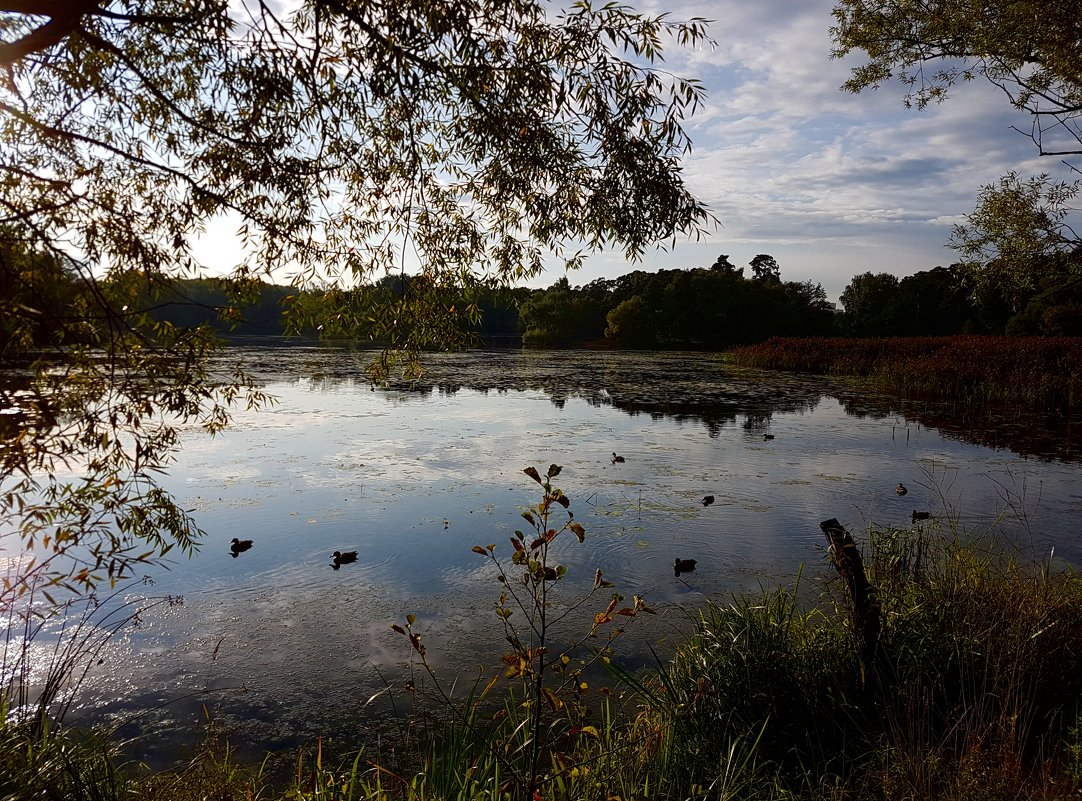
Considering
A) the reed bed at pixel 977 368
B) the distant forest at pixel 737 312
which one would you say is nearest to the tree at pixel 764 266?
the distant forest at pixel 737 312

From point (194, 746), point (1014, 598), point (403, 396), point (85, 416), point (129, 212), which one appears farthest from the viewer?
point (403, 396)

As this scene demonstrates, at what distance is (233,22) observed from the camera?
414 centimetres

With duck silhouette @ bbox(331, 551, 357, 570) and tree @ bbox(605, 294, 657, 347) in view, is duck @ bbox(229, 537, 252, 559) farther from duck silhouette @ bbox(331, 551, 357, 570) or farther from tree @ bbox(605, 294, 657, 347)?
tree @ bbox(605, 294, 657, 347)

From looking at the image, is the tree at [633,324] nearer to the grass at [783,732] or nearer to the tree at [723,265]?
the tree at [723,265]

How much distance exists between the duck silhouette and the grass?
96.6 inches

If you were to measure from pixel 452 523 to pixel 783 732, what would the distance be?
4.31m

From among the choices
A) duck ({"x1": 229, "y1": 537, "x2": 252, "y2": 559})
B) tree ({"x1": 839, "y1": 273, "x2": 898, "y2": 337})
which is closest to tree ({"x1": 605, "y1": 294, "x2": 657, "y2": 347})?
tree ({"x1": 839, "y1": 273, "x2": 898, "y2": 337})

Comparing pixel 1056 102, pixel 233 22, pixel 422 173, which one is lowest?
pixel 422 173

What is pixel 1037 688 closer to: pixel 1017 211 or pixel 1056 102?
pixel 1017 211

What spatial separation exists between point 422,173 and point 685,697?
4146mm

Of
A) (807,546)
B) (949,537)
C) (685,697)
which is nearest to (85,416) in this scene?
(685,697)

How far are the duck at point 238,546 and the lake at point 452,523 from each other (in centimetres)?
13

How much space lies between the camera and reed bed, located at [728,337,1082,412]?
56.4ft

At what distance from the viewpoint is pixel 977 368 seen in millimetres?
19344
